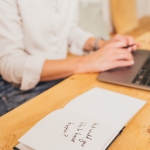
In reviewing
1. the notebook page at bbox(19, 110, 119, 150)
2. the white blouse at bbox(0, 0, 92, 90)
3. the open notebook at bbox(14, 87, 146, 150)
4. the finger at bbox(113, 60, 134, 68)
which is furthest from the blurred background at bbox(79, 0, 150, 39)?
the notebook page at bbox(19, 110, 119, 150)

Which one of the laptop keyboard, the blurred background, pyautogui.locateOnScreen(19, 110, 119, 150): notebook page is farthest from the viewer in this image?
the blurred background

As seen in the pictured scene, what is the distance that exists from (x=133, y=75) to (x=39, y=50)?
0.50 m

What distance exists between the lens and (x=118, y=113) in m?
0.62

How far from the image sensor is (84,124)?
0.55 meters

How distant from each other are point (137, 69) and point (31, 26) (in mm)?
497

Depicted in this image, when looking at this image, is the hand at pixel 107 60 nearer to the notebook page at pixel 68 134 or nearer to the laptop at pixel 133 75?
the laptop at pixel 133 75

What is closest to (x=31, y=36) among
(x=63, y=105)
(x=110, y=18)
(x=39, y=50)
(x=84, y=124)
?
(x=39, y=50)

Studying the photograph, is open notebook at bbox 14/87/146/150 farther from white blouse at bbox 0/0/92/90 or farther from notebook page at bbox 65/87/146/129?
white blouse at bbox 0/0/92/90

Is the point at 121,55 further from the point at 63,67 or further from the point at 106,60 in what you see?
the point at 63,67

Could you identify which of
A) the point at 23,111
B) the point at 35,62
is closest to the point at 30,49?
the point at 35,62

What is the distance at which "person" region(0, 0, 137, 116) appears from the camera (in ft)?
2.97

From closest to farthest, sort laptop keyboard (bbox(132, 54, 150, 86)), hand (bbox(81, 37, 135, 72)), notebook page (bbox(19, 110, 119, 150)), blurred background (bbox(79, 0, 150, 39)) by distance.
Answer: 1. notebook page (bbox(19, 110, 119, 150))
2. laptop keyboard (bbox(132, 54, 150, 86))
3. hand (bbox(81, 37, 135, 72))
4. blurred background (bbox(79, 0, 150, 39))

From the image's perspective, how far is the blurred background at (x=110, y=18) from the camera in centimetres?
265

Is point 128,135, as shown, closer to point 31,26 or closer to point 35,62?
point 35,62
